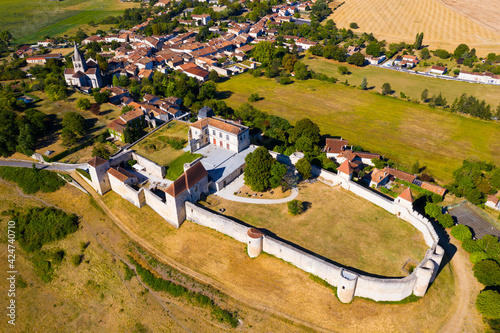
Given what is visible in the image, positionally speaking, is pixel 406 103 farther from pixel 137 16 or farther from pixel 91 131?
pixel 137 16

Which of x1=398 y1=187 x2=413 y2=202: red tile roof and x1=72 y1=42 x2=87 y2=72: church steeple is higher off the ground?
x1=72 y1=42 x2=87 y2=72: church steeple

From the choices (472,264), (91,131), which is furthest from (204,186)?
(472,264)

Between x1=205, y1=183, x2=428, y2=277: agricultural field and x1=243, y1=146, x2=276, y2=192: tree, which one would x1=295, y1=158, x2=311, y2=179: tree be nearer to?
x1=205, y1=183, x2=428, y2=277: agricultural field

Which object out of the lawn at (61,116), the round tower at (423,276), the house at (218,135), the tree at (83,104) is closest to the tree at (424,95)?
the house at (218,135)

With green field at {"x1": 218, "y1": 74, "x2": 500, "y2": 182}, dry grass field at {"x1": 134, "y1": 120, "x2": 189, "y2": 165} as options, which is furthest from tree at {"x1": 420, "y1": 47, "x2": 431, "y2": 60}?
dry grass field at {"x1": 134, "y1": 120, "x2": 189, "y2": 165}

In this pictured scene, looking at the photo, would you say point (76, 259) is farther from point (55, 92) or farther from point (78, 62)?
point (78, 62)

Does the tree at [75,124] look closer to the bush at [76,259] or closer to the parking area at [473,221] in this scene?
the bush at [76,259]
